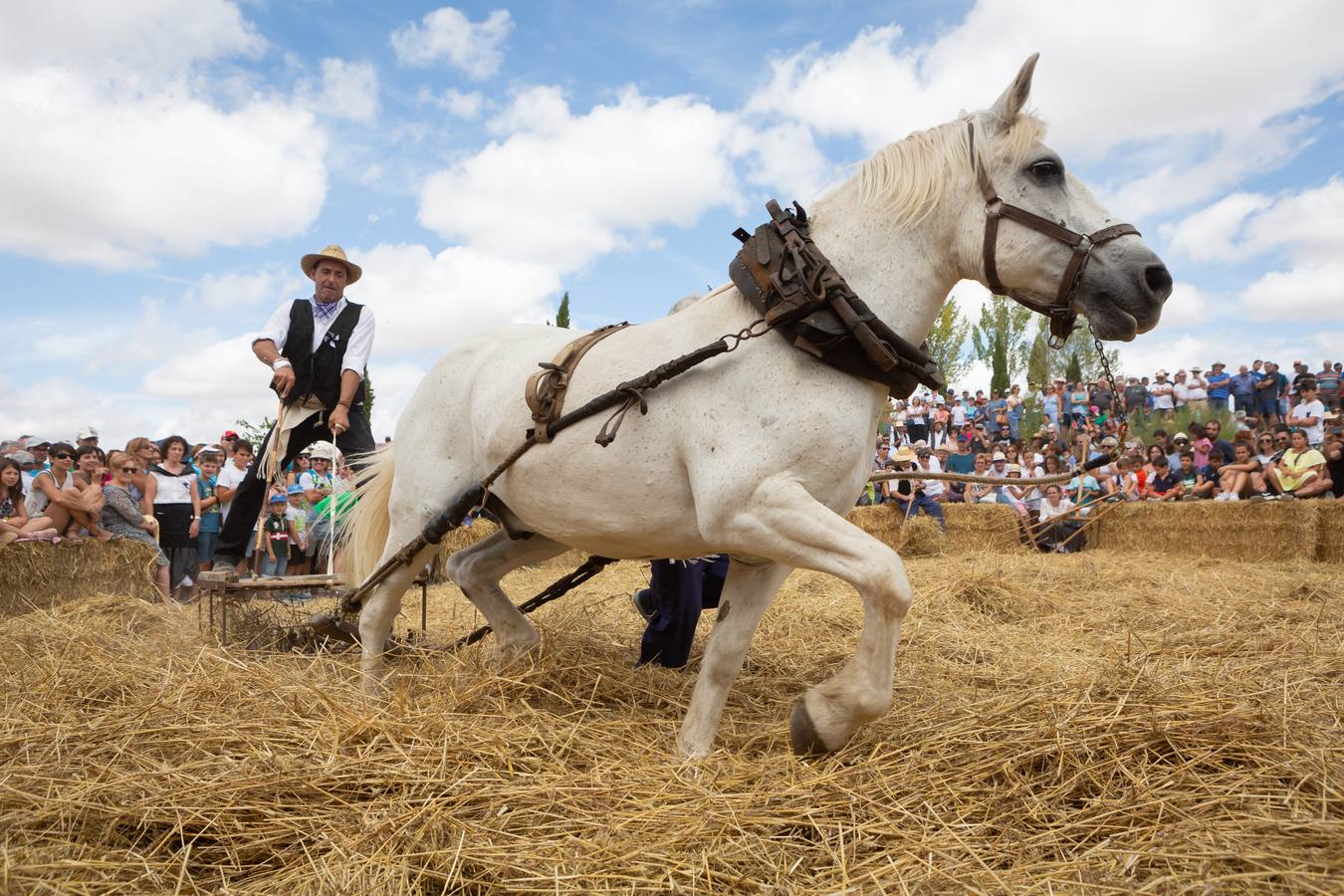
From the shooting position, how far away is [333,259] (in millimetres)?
5508

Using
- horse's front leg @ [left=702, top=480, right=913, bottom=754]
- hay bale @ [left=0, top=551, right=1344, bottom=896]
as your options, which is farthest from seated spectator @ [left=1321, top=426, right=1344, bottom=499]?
horse's front leg @ [left=702, top=480, right=913, bottom=754]

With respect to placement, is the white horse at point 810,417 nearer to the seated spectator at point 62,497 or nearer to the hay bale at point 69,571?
the hay bale at point 69,571

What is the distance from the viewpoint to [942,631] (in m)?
5.32

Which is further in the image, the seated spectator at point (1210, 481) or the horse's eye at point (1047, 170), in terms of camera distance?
the seated spectator at point (1210, 481)

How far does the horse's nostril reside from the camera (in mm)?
2922

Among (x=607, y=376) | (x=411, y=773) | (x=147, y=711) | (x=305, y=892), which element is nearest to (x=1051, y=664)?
(x=607, y=376)

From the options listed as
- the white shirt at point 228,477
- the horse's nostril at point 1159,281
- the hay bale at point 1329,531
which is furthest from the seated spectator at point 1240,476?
the white shirt at point 228,477

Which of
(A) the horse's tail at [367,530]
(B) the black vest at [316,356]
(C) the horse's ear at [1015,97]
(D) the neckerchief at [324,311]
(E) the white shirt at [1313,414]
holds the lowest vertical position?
(A) the horse's tail at [367,530]

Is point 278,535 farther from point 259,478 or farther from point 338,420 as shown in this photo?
point 338,420

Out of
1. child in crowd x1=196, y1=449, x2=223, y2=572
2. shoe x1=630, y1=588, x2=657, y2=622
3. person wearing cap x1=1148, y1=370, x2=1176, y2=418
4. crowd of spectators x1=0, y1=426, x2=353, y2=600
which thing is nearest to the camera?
shoe x1=630, y1=588, x2=657, y2=622

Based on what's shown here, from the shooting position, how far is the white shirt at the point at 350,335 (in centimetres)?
526

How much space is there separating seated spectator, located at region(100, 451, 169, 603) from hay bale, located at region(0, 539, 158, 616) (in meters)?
0.80

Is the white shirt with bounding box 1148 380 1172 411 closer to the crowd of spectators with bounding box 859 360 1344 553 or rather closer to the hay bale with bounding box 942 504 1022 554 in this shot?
the crowd of spectators with bounding box 859 360 1344 553

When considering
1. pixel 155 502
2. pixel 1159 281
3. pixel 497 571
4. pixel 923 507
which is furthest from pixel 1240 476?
pixel 155 502
